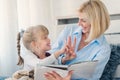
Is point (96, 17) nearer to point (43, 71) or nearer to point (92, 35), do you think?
point (92, 35)

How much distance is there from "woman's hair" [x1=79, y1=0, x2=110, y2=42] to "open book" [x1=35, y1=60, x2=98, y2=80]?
31cm

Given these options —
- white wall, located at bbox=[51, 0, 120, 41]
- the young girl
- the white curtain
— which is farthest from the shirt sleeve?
the white curtain

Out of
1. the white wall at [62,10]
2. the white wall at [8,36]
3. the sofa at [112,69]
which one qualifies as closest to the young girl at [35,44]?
the sofa at [112,69]

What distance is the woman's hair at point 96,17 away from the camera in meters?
1.65

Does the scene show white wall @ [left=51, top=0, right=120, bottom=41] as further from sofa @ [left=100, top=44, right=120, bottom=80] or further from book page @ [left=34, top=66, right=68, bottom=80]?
book page @ [left=34, top=66, right=68, bottom=80]

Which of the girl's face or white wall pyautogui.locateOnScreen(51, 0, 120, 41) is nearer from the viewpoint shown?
the girl's face

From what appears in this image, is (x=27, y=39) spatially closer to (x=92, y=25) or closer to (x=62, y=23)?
(x=92, y=25)

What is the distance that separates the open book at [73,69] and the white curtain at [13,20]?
45.9 inches

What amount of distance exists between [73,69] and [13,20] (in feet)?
4.17

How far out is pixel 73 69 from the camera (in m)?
1.36

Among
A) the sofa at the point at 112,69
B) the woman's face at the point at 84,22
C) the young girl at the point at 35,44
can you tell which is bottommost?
the sofa at the point at 112,69

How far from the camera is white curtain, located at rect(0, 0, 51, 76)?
2.43 meters

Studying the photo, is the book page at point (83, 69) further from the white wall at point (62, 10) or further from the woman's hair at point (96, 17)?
the white wall at point (62, 10)

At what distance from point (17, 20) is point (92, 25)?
3.47ft
